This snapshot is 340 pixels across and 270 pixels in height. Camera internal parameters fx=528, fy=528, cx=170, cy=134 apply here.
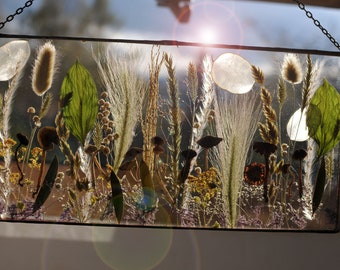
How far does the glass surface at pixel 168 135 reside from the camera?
1.64 metres

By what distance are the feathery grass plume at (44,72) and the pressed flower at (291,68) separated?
0.73 m

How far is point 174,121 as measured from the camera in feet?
5.47

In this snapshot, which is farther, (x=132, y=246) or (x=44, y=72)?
(x=132, y=246)

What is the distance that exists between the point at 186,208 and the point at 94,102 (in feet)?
1.45

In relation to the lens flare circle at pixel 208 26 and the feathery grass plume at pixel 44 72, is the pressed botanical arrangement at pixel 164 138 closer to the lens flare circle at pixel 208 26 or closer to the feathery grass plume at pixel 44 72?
the feathery grass plume at pixel 44 72

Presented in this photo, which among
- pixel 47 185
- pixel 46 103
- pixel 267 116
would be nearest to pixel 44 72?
pixel 46 103

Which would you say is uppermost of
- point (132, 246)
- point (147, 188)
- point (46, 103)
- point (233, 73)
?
point (233, 73)

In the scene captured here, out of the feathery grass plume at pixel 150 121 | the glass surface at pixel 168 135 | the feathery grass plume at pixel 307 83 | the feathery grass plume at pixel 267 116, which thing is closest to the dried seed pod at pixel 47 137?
the glass surface at pixel 168 135

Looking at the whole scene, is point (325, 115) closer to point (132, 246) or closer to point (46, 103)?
point (132, 246)

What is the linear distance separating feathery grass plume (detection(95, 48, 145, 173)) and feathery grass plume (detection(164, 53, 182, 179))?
0.09 m

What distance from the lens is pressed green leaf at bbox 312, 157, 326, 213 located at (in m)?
1.71

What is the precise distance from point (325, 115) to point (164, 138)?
52cm

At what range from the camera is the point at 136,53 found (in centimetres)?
165

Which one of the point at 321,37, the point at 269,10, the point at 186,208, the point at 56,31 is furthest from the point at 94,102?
the point at 321,37
